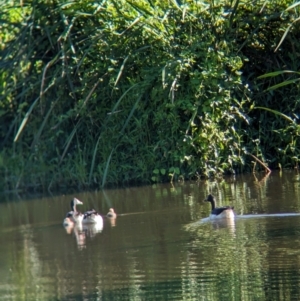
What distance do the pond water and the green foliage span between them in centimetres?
77

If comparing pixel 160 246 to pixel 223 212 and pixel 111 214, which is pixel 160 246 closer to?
pixel 223 212

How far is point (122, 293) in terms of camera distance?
29.1 feet

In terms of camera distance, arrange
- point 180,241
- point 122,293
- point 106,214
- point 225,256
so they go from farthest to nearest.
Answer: point 106,214
point 180,241
point 225,256
point 122,293

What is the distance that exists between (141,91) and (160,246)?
5719 millimetres

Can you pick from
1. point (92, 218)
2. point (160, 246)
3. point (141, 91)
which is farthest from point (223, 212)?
point (141, 91)

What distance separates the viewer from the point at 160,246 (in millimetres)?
11000

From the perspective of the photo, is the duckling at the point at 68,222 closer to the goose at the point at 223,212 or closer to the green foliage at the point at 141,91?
the goose at the point at 223,212

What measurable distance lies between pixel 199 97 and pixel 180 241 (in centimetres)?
555

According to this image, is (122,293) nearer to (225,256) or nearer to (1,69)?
(225,256)

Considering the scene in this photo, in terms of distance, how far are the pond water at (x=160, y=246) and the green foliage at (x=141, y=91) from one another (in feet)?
2.52

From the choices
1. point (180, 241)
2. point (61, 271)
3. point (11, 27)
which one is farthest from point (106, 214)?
point (11, 27)

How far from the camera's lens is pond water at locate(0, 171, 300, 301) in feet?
29.3

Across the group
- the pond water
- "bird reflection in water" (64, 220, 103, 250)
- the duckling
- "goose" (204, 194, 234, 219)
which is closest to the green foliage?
the pond water

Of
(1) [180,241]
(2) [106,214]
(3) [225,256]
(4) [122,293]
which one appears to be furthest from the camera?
(2) [106,214]
